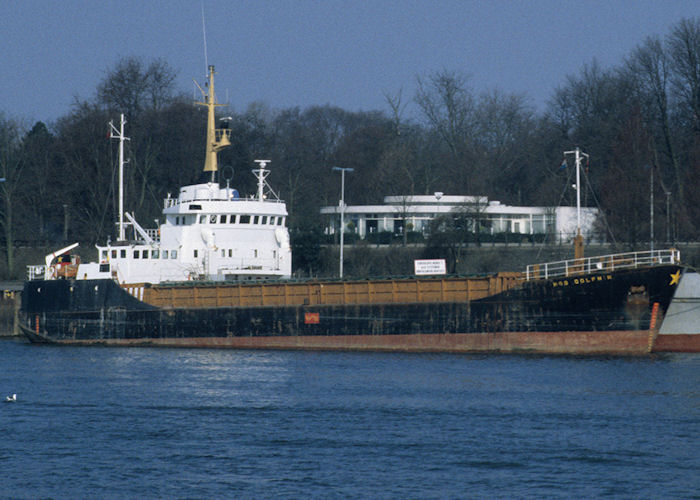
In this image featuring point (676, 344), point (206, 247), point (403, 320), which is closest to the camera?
point (403, 320)

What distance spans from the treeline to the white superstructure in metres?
20.9

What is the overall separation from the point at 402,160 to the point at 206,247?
40006 millimetres

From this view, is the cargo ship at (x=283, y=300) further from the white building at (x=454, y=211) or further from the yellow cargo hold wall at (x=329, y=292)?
the white building at (x=454, y=211)

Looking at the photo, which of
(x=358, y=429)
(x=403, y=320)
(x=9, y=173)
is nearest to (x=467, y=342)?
(x=403, y=320)

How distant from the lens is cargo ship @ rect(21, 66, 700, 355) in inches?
1443

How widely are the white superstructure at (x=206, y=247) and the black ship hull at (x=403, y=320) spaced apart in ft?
7.21

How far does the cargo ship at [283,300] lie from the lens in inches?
1443

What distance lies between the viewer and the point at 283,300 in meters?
41.8

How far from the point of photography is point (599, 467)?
2147 centimetres

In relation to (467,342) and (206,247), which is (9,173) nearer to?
(206,247)

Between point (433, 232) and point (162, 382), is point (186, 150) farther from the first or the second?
point (162, 382)

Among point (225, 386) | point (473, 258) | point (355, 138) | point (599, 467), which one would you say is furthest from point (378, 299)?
point (355, 138)

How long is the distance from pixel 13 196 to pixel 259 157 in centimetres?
2757

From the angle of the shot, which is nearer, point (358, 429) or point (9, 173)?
point (358, 429)
